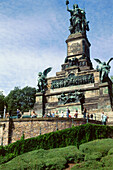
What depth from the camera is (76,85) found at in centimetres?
3444

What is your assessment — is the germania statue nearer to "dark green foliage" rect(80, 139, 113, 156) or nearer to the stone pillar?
the stone pillar

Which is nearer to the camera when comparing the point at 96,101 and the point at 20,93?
the point at 96,101

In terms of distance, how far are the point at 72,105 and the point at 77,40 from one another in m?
15.6

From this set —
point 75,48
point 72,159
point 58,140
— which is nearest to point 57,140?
point 58,140

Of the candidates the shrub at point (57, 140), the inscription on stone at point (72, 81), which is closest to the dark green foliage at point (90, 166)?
the shrub at point (57, 140)

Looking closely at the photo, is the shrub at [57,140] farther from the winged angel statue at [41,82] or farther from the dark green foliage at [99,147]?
the winged angel statue at [41,82]

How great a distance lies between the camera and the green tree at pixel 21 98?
57.5 m

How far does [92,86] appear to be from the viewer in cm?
3316

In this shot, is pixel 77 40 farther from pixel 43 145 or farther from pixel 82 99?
pixel 43 145

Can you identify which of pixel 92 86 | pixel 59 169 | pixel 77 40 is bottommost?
pixel 59 169

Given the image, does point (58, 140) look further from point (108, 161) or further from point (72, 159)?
point (108, 161)

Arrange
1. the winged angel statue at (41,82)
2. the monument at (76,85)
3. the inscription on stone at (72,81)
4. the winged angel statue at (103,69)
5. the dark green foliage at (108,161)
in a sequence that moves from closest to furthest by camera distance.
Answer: the dark green foliage at (108,161)
the monument at (76,85)
the winged angel statue at (103,69)
the inscription on stone at (72,81)
the winged angel statue at (41,82)

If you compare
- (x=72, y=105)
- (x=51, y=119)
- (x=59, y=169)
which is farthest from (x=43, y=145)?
(x=72, y=105)

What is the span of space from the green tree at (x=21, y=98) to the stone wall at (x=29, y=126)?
34.9 m
